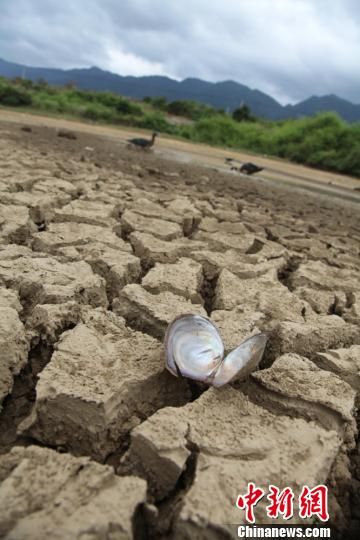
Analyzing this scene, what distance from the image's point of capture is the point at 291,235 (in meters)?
3.54

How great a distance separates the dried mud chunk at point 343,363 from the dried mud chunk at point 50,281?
3.08ft

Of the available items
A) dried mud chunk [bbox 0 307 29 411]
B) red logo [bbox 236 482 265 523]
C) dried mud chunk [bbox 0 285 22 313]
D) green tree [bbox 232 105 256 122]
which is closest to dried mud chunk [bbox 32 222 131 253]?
dried mud chunk [bbox 0 285 22 313]

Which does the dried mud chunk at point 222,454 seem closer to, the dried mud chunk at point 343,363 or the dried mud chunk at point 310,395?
the dried mud chunk at point 310,395

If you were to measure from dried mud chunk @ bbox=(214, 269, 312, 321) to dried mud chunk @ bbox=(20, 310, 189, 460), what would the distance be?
25.8 inches

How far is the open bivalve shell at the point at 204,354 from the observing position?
1.19 meters

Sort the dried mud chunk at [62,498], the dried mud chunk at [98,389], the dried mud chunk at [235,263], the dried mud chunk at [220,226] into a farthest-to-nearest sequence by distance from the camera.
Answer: the dried mud chunk at [220,226]
the dried mud chunk at [235,263]
the dried mud chunk at [98,389]
the dried mud chunk at [62,498]

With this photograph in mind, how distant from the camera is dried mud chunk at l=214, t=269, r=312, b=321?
76.4 inches

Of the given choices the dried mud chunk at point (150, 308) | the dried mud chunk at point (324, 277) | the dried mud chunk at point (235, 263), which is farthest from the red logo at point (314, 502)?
the dried mud chunk at point (324, 277)

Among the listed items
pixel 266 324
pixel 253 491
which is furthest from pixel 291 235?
pixel 253 491

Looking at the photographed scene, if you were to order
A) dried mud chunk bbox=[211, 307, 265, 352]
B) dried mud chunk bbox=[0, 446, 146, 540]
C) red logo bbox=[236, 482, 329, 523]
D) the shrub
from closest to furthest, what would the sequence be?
1. dried mud chunk bbox=[0, 446, 146, 540]
2. red logo bbox=[236, 482, 329, 523]
3. dried mud chunk bbox=[211, 307, 265, 352]
4. the shrub

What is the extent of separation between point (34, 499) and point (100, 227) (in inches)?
78.4

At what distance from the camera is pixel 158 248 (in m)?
2.50

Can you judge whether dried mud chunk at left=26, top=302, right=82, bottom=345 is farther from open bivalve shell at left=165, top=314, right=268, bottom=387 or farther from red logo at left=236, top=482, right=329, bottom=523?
red logo at left=236, top=482, right=329, bottom=523

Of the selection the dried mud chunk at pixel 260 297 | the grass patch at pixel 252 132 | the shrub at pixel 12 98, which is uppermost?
the grass patch at pixel 252 132
